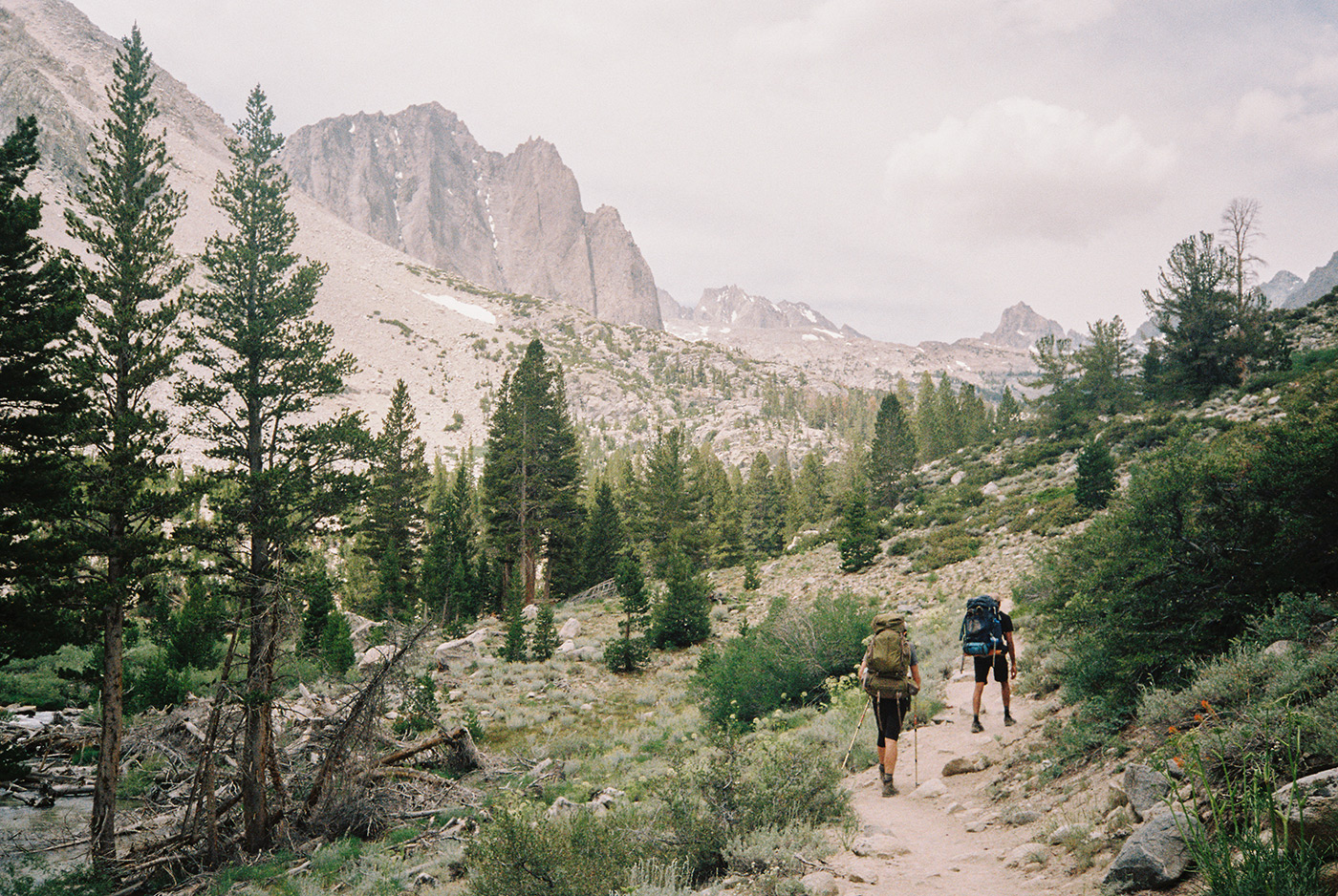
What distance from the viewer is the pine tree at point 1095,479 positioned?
63.0ft

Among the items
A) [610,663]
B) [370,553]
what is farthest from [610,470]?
[610,663]

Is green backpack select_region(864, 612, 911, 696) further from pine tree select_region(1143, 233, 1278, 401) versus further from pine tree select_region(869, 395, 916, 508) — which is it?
pine tree select_region(869, 395, 916, 508)

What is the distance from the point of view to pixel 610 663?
70.7ft

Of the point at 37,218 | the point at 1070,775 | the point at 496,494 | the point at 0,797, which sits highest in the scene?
the point at 37,218

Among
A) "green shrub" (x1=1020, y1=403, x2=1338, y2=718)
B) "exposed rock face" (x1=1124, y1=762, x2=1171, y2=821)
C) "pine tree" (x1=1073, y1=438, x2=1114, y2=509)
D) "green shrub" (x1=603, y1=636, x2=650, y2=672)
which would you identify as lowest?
"green shrub" (x1=603, y1=636, x2=650, y2=672)

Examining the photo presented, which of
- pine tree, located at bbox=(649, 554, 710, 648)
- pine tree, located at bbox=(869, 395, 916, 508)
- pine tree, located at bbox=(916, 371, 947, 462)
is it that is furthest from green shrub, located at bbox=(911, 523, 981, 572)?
pine tree, located at bbox=(916, 371, 947, 462)

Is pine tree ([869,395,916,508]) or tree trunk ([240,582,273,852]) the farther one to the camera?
pine tree ([869,395,916,508])

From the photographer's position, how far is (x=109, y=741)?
11.0 meters

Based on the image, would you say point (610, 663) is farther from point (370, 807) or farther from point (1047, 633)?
point (1047, 633)

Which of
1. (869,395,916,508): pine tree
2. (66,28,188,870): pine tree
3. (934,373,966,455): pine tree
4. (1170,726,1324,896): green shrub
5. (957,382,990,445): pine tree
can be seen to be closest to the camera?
(1170,726,1324,896): green shrub

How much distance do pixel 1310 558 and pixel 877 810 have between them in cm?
473

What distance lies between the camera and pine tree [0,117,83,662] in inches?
420

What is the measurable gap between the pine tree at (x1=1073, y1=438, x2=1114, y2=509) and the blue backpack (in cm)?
1377

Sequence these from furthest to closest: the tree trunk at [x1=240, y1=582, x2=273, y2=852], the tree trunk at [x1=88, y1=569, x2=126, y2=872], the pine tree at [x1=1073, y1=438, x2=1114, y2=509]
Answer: the pine tree at [x1=1073, y1=438, x2=1114, y2=509]
the tree trunk at [x1=240, y1=582, x2=273, y2=852]
the tree trunk at [x1=88, y1=569, x2=126, y2=872]
